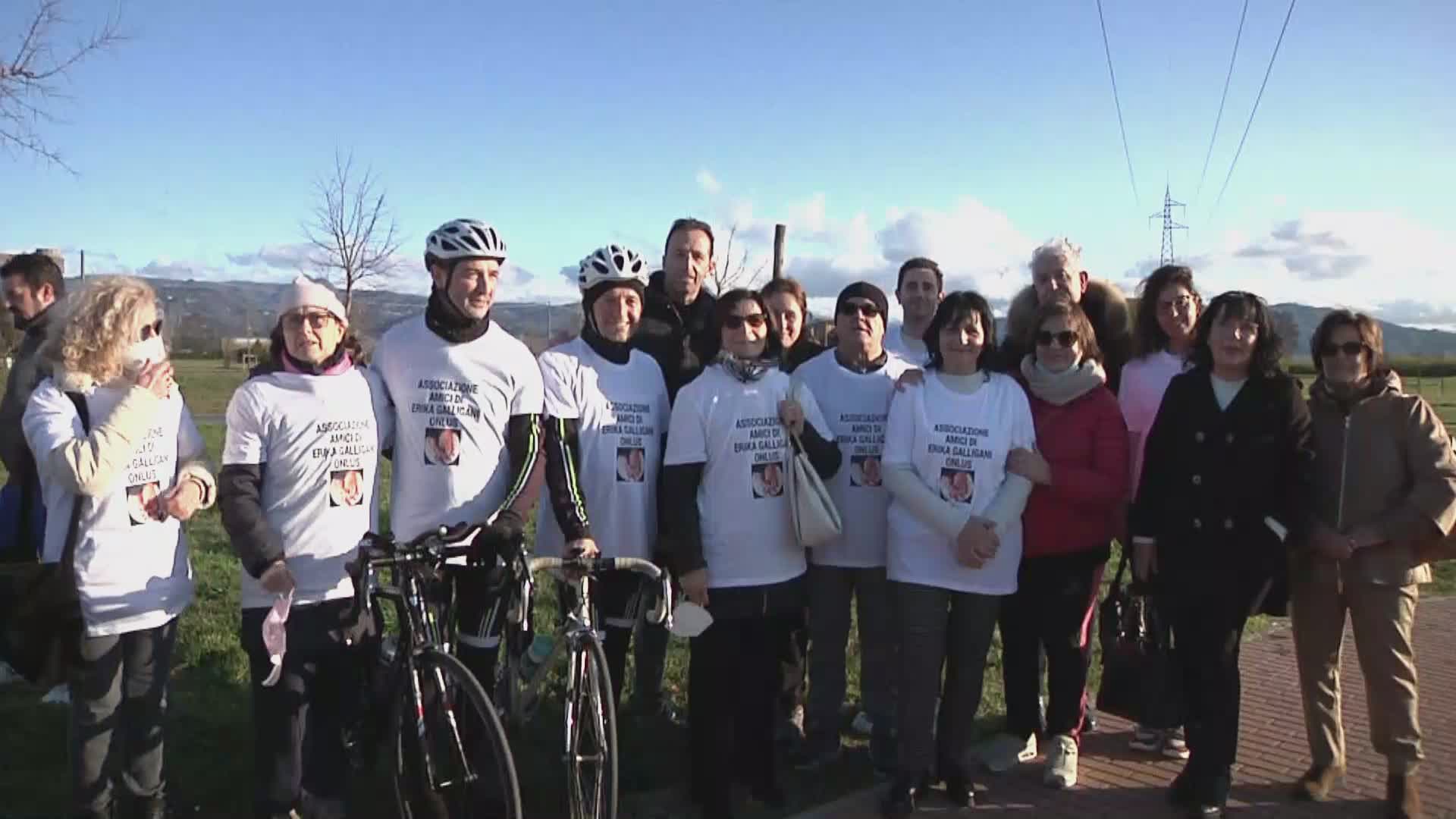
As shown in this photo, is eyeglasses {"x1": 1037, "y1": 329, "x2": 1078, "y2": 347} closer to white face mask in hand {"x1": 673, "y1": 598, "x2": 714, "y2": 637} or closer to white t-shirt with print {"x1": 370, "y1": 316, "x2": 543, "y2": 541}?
white face mask in hand {"x1": 673, "y1": 598, "x2": 714, "y2": 637}

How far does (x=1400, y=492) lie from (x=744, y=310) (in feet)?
9.57

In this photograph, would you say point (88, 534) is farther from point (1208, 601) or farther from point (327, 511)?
point (1208, 601)

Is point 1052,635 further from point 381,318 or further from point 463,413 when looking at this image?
point 381,318

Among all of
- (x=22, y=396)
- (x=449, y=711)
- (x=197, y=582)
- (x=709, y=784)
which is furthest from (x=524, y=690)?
(x=197, y=582)

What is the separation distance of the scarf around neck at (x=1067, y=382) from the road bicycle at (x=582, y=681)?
2.00m

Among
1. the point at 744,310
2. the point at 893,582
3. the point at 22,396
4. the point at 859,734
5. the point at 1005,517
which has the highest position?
the point at 744,310

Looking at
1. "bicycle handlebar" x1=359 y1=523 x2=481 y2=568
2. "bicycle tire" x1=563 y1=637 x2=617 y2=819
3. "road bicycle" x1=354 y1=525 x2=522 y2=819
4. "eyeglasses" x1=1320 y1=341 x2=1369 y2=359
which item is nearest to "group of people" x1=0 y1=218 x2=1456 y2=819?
"eyeglasses" x1=1320 y1=341 x2=1369 y2=359

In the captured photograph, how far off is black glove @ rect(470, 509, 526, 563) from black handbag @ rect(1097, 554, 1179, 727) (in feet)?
9.43

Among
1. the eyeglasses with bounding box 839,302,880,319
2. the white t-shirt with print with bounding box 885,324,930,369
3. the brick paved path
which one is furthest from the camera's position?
the white t-shirt with print with bounding box 885,324,930,369

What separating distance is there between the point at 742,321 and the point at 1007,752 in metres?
2.49

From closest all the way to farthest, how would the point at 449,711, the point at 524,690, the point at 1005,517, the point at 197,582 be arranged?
the point at 449,711
the point at 524,690
the point at 1005,517
the point at 197,582

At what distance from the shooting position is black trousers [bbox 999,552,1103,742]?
522cm

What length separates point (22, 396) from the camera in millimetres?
4977

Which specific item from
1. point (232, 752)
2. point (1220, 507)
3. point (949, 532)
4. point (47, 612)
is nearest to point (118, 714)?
point (47, 612)
